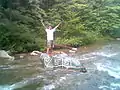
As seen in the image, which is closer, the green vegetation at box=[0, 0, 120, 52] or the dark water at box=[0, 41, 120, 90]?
the dark water at box=[0, 41, 120, 90]

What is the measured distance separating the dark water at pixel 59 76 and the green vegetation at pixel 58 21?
7.18 feet

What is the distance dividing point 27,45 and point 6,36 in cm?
139

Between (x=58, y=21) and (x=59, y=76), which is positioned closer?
(x=59, y=76)

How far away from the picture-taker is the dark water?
10.0 m

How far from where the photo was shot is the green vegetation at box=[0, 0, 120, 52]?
56.3ft

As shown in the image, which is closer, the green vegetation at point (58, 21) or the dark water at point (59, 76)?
the dark water at point (59, 76)

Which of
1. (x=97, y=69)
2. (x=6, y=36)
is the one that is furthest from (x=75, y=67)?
(x=6, y=36)

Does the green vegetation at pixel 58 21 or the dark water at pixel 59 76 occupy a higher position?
the green vegetation at pixel 58 21

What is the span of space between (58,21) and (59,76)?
11850 millimetres

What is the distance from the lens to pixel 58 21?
22.7 m

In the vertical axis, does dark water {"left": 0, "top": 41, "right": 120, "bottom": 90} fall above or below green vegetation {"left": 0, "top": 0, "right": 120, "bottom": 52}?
below

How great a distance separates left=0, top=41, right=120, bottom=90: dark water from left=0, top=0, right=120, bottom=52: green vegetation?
2.19 metres

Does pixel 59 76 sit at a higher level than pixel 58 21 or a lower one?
lower

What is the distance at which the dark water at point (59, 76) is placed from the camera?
10000 mm
